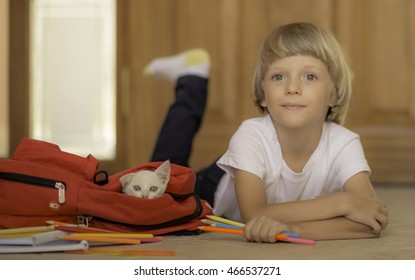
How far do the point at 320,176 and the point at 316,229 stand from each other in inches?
9.0

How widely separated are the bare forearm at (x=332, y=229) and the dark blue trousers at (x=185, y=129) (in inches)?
16.4

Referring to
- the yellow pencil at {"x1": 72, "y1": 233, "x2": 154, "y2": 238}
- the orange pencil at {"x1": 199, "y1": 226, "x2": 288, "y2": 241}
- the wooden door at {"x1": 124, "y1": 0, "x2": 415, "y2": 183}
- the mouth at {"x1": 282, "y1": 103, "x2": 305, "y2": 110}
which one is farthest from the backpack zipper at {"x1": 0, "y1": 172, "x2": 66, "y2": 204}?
the wooden door at {"x1": 124, "y1": 0, "x2": 415, "y2": 183}

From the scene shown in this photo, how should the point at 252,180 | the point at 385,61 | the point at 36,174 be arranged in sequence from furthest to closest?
the point at 385,61 < the point at 252,180 < the point at 36,174

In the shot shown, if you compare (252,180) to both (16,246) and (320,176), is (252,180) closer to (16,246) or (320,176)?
(320,176)

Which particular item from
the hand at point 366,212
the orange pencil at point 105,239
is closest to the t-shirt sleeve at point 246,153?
the hand at point 366,212

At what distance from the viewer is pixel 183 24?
2.41 metres

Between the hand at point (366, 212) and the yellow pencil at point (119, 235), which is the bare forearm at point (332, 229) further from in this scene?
the yellow pencil at point (119, 235)

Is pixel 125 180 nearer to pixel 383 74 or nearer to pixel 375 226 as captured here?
pixel 375 226

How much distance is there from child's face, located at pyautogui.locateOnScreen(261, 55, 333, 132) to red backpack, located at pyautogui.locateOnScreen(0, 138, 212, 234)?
0.25 metres

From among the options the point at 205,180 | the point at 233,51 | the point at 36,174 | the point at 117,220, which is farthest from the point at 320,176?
the point at 233,51

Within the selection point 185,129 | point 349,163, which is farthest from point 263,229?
point 185,129

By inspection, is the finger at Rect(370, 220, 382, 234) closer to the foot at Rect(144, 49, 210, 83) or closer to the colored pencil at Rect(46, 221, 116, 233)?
the colored pencil at Rect(46, 221, 116, 233)

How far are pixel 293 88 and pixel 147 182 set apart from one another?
334 mm
